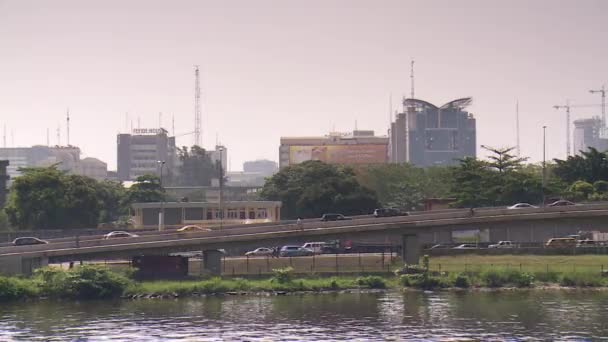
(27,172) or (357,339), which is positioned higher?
(27,172)

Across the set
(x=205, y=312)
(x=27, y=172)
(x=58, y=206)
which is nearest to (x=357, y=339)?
(x=205, y=312)

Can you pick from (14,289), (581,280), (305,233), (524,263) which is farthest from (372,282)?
(14,289)

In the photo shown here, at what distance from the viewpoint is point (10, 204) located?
164 m

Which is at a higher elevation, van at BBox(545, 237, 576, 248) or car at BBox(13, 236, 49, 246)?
car at BBox(13, 236, 49, 246)

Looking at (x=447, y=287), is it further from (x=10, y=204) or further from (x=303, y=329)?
(x=10, y=204)

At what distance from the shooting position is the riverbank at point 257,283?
3917 inches

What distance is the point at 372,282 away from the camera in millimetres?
104062

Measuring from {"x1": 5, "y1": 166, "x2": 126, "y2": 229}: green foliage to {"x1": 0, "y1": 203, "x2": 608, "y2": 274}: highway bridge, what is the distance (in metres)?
44.4

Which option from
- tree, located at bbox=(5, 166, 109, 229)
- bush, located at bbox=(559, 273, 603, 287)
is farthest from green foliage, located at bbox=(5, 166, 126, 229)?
bush, located at bbox=(559, 273, 603, 287)

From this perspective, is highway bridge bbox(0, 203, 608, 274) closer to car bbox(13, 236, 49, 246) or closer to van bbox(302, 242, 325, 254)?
car bbox(13, 236, 49, 246)

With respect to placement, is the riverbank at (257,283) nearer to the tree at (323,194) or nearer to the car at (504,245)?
the car at (504,245)

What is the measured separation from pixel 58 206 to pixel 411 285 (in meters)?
70.6

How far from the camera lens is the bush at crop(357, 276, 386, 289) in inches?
4092

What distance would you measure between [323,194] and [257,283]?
63.6m
